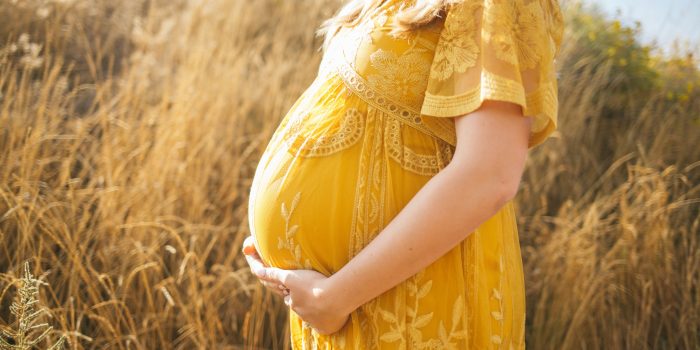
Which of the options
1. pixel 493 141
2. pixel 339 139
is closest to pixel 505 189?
pixel 493 141

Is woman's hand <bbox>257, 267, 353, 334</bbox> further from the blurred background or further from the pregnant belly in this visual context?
the blurred background

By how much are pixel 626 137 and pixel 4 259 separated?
3.13 metres

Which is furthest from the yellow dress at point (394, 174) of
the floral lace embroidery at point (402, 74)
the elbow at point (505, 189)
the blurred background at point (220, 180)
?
the blurred background at point (220, 180)

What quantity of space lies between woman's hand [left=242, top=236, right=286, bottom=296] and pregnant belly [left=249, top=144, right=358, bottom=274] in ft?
0.14

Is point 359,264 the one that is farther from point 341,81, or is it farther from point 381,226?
point 341,81

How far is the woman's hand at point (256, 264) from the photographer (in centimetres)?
113

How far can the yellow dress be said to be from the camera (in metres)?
0.95

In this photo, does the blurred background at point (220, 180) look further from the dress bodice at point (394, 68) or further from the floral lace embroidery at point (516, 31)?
the floral lace embroidery at point (516, 31)

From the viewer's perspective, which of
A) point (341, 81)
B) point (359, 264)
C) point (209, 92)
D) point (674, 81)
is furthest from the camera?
point (674, 81)

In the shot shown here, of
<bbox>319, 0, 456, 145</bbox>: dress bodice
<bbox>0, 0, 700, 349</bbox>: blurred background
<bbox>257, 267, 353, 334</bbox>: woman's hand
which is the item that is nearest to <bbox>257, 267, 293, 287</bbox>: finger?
<bbox>257, 267, 353, 334</bbox>: woman's hand

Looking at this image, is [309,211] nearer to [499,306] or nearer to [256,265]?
[256,265]

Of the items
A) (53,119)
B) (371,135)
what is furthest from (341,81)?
(53,119)

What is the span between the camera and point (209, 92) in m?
3.07

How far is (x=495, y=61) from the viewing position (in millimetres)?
870
